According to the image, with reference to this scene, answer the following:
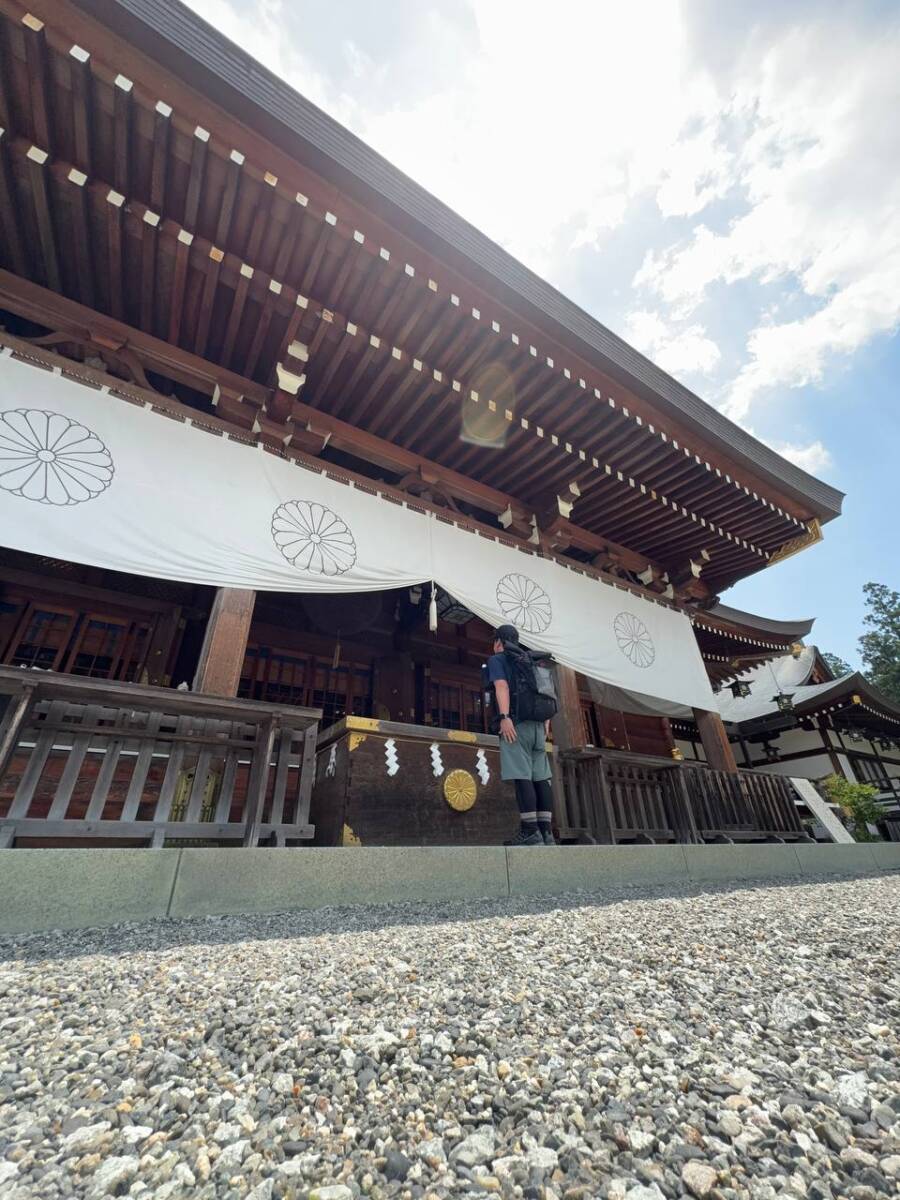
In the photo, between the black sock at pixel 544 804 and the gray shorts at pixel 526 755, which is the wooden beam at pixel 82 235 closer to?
the gray shorts at pixel 526 755

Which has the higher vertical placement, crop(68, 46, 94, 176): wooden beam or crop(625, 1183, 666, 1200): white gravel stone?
crop(68, 46, 94, 176): wooden beam

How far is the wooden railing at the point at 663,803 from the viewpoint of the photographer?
4.59 metres

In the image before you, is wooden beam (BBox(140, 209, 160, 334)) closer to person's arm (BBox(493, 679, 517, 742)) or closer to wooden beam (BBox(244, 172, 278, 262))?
wooden beam (BBox(244, 172, 278, 262))

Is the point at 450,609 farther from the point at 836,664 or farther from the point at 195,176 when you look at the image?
the point at 836,664

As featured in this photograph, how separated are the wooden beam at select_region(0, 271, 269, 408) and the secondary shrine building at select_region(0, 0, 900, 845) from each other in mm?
21

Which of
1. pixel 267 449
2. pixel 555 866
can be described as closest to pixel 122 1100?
pixel 555 866

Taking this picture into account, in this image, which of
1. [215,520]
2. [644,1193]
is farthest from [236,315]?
[644,1193]

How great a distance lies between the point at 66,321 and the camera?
396 cm

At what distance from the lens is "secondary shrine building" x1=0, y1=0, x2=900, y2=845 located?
9.87 feet

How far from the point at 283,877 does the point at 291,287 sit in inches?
155

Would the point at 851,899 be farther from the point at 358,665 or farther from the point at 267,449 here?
the point at 358,665

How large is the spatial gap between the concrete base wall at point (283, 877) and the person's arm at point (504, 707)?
2.57 feet

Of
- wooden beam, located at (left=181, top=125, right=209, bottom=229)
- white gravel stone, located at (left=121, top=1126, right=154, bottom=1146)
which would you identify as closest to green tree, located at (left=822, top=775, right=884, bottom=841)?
white gravel stone, located at (left=121, top=1126, right=154, bottom=1146)

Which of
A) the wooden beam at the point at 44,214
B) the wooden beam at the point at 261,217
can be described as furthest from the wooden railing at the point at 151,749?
A: the wooden beam at the point at 261,217
